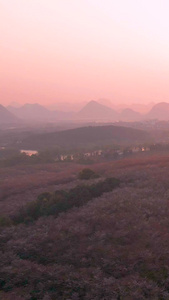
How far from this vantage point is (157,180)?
105 feet

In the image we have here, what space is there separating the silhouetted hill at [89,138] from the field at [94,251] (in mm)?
90691

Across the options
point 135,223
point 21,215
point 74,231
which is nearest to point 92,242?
point 74,231

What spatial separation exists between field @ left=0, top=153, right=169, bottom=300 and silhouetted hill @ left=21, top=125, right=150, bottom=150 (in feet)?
298

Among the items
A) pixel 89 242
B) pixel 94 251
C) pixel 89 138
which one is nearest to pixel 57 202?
pixel 89 242

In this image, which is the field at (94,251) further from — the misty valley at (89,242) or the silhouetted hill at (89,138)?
the silhouetted hill at (89,138)

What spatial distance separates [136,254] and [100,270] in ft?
8.00

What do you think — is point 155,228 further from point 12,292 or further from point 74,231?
point 12,292

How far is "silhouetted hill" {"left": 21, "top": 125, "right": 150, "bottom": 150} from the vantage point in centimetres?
11831

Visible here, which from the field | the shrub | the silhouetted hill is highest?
the silhouetted hill

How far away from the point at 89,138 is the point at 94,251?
107031 millimetres

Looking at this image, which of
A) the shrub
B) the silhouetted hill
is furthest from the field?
the silhouetted hill

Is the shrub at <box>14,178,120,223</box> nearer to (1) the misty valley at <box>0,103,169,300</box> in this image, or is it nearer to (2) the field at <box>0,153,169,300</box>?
(1) the misty valley at <box>0,103,169,300</box>

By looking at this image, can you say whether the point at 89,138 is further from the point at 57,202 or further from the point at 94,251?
the point at 94,251

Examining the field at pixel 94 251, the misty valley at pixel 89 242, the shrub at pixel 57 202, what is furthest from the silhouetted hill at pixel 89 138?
the field at pixel 94 251
